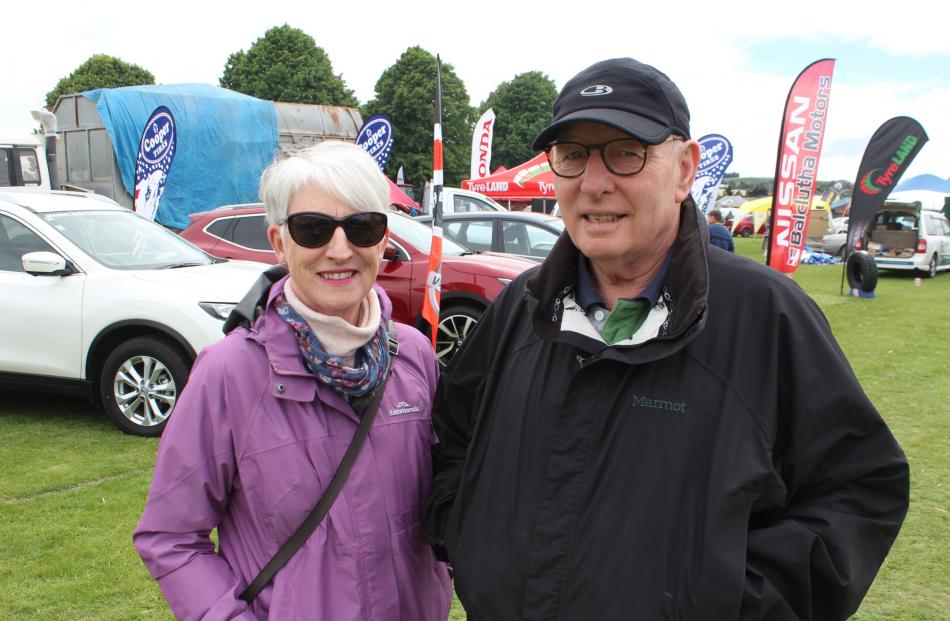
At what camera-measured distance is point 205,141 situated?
69.5ft

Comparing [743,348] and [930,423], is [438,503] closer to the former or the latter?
[743,348]

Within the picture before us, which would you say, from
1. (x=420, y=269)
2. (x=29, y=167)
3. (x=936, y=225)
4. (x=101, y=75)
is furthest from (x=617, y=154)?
(x=101, y=75)

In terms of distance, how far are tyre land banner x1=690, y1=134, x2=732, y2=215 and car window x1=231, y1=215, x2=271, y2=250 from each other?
9500 mm

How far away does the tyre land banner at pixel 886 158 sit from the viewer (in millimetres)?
15938

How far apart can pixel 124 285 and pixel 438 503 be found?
4.63m

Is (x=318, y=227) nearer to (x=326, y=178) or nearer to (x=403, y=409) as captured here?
(x=326, y=178)

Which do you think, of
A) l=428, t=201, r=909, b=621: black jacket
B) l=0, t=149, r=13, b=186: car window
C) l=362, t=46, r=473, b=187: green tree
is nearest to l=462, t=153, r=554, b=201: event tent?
l=0, t=149, r=13, b=186: car window

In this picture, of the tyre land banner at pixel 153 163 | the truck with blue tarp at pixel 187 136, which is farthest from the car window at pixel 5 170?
the tyre land banner at pixel 153 163

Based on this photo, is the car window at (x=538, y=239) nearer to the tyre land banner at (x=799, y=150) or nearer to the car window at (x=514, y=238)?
the car window at (x=514, y=238)

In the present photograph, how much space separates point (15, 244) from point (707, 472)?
6132 millimetres

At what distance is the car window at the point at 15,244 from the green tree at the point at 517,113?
5177 cm

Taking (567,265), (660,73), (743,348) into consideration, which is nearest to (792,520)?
(743,348)

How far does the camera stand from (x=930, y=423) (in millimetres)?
6371

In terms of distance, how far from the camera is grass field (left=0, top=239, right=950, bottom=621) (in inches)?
133
